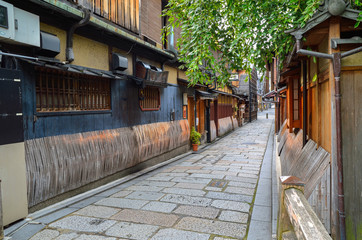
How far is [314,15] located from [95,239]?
528 cm

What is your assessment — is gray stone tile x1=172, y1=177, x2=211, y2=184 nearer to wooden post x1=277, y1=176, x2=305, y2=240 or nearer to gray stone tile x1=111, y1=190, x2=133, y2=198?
gray stone tile x1=111, y1=190, x2=133, y2=198

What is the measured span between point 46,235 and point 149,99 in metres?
6.86

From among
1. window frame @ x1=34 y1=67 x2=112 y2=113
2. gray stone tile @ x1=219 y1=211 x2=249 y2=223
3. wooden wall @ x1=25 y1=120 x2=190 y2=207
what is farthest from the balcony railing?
gray stone tile @ x1=219 y1=211 x2=249 y2=223

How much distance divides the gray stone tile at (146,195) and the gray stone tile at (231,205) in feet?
5.02

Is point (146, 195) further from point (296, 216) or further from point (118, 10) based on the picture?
point (118, 10)

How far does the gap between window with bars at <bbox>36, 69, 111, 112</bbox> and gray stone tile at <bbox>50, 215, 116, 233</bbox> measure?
2.50 m

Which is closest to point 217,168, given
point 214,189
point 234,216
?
point 214,189

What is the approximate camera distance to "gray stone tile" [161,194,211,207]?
6266mm

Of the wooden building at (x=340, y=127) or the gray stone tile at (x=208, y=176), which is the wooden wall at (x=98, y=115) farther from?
the wooden building at (x=340, y=127)

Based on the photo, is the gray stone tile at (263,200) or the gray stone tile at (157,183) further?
the gray stone tile at (157,183)

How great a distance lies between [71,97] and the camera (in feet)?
21.8

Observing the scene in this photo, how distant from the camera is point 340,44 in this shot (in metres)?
4.04

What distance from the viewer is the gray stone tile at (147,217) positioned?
17.0ft

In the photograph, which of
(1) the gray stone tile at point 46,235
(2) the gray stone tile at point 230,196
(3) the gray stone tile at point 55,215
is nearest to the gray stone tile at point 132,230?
(1) the gray stone tile at point 46,235
